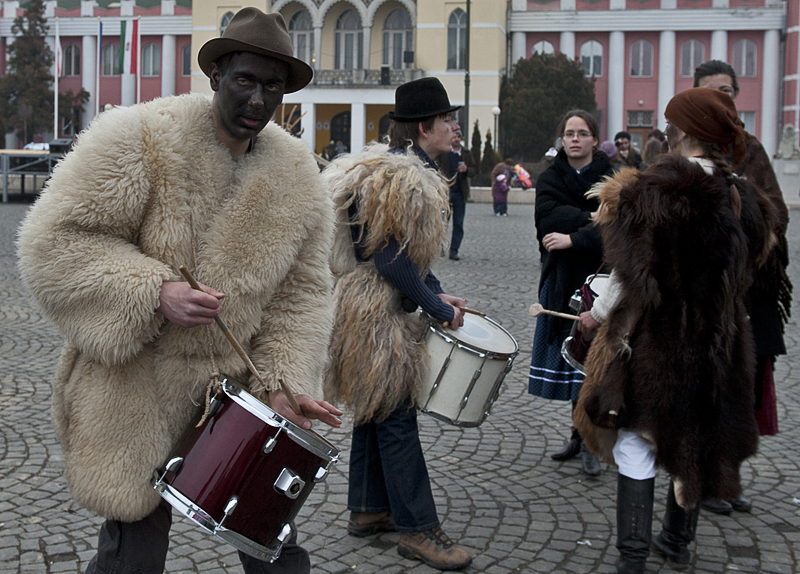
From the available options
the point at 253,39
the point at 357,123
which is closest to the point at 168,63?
the point at 357,123

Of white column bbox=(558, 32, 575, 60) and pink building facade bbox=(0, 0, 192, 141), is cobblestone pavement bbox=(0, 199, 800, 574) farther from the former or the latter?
pink building facade bbox=(0, 0, 192, 141)

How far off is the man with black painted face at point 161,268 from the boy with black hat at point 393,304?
3.02 feet

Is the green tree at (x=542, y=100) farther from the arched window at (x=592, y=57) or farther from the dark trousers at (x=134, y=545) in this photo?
the dark trousers at (x=134, y=545)

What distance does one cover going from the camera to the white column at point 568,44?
54.3m

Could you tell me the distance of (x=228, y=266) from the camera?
221 centimetres

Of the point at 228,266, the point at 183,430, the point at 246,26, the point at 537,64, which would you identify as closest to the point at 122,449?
the point at 183,430

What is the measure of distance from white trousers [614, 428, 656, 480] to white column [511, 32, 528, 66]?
176ft

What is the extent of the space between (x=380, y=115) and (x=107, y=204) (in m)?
53.4

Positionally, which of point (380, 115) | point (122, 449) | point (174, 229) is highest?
point (380, 115)

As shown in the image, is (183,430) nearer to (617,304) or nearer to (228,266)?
(228,266)

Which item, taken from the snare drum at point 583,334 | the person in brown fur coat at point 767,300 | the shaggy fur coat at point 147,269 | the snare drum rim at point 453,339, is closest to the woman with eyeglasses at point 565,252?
the snare drum at point 583,334

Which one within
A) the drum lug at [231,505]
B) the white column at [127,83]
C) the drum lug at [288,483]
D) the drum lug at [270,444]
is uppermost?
the white column at [127,83]

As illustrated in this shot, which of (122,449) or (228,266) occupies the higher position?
(228,266)

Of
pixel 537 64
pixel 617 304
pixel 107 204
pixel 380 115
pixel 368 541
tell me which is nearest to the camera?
pixel 107 204
